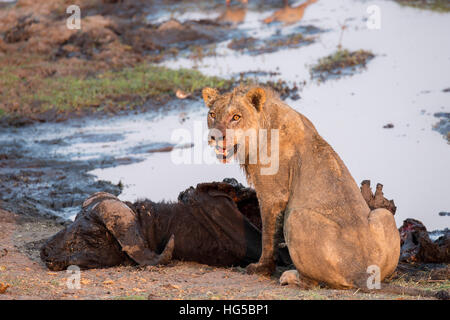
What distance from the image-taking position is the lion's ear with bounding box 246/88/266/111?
6156 mm

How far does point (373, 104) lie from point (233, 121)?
927cm

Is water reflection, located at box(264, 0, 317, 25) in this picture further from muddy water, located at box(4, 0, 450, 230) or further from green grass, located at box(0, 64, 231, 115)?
green grass, located at box(0, 64, 231, 115)

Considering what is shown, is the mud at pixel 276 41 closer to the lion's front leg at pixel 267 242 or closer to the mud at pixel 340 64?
the mud at pixel 340 64

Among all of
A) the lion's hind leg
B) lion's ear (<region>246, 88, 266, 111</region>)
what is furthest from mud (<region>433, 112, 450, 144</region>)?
lion's ear (<region>246, 88, 266, 111</region>)

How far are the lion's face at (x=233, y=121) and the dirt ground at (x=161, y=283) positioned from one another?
1.14m

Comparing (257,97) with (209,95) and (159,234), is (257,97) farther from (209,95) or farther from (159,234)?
(159,234)

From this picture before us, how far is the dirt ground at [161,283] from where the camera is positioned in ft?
18.2

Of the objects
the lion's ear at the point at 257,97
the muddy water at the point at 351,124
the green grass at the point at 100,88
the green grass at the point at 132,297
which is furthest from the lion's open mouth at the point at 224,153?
the green grass at the point at 100,88

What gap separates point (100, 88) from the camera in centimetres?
1759

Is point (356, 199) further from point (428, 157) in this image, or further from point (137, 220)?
point (428, 157)
